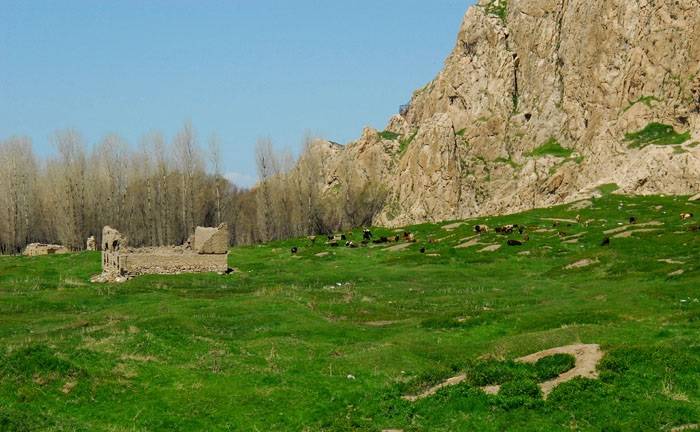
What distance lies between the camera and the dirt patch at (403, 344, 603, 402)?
23547 millimetres

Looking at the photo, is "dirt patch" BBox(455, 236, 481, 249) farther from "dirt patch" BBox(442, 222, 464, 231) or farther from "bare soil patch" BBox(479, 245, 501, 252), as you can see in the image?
"dirt patch" BBox(442, 222, 464, 231)

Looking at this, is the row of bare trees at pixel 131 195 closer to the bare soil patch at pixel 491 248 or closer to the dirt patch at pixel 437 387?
the bare soil patch at pixel 491 248

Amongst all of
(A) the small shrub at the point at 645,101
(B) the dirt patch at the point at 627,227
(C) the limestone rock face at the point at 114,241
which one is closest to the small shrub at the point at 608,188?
(A) the small shrub at the point at 645,101

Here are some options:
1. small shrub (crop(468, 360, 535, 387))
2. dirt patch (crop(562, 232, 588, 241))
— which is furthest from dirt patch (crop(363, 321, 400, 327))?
dirt patch (crop(562, 232, 588, 241))

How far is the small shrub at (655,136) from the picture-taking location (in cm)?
13725

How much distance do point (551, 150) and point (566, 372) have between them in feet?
489

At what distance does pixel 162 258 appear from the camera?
78312 mm

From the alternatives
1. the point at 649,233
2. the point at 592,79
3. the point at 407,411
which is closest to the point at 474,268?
the point at 649,233

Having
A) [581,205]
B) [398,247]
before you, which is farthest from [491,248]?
[581,205]

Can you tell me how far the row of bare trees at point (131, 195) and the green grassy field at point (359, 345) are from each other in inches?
3354

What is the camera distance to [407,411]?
78.6 ft

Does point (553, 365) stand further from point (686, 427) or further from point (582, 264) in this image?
point (582, 264)

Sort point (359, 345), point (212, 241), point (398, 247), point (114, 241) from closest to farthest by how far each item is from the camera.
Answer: point (359, 345), point (114, 241), point (212, 241), point (398, 247)

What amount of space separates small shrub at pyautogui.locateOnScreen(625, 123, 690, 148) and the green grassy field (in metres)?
67.4
